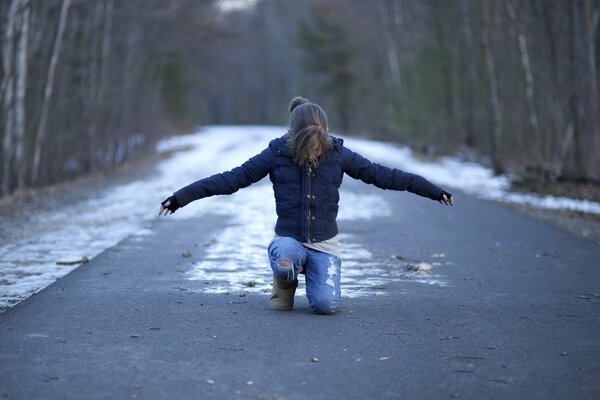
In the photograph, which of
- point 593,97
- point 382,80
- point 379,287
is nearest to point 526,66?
point 593,97

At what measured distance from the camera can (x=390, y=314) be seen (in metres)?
7.50

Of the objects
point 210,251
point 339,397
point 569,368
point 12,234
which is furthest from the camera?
point 12,234

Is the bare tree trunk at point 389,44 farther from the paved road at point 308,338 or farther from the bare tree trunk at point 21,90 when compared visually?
the paved road at point 308,338

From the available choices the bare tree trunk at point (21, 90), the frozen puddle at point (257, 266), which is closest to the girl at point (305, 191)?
the frozen puddle at point (257, 266)

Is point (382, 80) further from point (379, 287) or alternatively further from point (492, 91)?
point (379, 287)

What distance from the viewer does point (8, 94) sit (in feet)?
64.2

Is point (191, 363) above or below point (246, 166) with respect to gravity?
below

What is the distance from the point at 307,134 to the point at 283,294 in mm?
1288

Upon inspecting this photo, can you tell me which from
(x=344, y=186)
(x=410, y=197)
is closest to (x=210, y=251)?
→ (x=410, y=197)

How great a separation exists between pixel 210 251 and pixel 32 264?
7.06 ft

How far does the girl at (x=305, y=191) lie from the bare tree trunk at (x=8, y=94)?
1207 centimetres

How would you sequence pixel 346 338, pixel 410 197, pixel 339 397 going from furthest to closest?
pixel 410 197
pixel 346 338
pixel 339 397

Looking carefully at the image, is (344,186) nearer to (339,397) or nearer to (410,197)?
(410,197)

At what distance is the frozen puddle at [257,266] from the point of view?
8.97m
